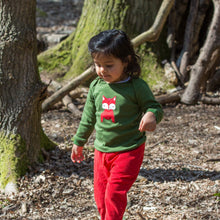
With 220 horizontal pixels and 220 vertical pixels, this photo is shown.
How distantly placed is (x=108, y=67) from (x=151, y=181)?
5.58 feet

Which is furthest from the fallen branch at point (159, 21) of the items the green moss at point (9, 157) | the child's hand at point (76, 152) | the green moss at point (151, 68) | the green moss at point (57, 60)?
the child's hand at point (76, 152)

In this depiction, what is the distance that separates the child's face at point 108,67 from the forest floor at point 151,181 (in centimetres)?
138

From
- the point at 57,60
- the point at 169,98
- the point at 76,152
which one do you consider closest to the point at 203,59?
the point at 169,98

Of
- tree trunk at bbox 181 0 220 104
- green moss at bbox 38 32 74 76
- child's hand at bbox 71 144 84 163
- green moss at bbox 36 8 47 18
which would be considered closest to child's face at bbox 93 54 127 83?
child's hand at bbox 71 144 84 163

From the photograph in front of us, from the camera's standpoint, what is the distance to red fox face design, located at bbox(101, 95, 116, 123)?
234 cm

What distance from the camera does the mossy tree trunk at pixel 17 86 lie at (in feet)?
10.5

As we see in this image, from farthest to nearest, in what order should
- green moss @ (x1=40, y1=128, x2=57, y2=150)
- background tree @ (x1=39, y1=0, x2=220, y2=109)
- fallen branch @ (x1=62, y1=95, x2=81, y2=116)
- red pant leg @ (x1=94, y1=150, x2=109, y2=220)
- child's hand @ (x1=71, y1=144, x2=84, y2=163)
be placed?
1. background tree @ (x1=39, y1=0, x2=220, y2=109)
2. fallen branch @ (x1=62, y1=95, x2=81, y2=116)
3. green moss @ (x1=40, y1=128, x2=57, y2=150)
4. child's hand @ (x1=71, y1=144, x2=84, y2=163)
5. red pant leg @ (x1=94, y1=150, x2=109, y2=220)

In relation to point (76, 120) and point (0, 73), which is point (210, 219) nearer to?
point (0, 73)

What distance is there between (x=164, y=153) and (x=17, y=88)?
1.99m

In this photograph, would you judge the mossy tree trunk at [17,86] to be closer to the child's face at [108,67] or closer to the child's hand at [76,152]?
the child's hand at [76,152]

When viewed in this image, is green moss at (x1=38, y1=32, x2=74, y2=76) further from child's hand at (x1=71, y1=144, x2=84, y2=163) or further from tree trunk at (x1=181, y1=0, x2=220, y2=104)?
child's hand at (x1=71, y1=144, x2=84, y2=163)

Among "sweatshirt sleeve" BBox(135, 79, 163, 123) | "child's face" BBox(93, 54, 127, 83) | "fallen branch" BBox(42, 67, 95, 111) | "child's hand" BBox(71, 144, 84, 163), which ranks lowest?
"fallen branch" BBox(42, 67, 95, 111)

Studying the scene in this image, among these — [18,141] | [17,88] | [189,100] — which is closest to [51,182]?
[18,141]

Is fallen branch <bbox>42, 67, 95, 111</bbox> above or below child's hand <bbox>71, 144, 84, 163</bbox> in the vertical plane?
below
